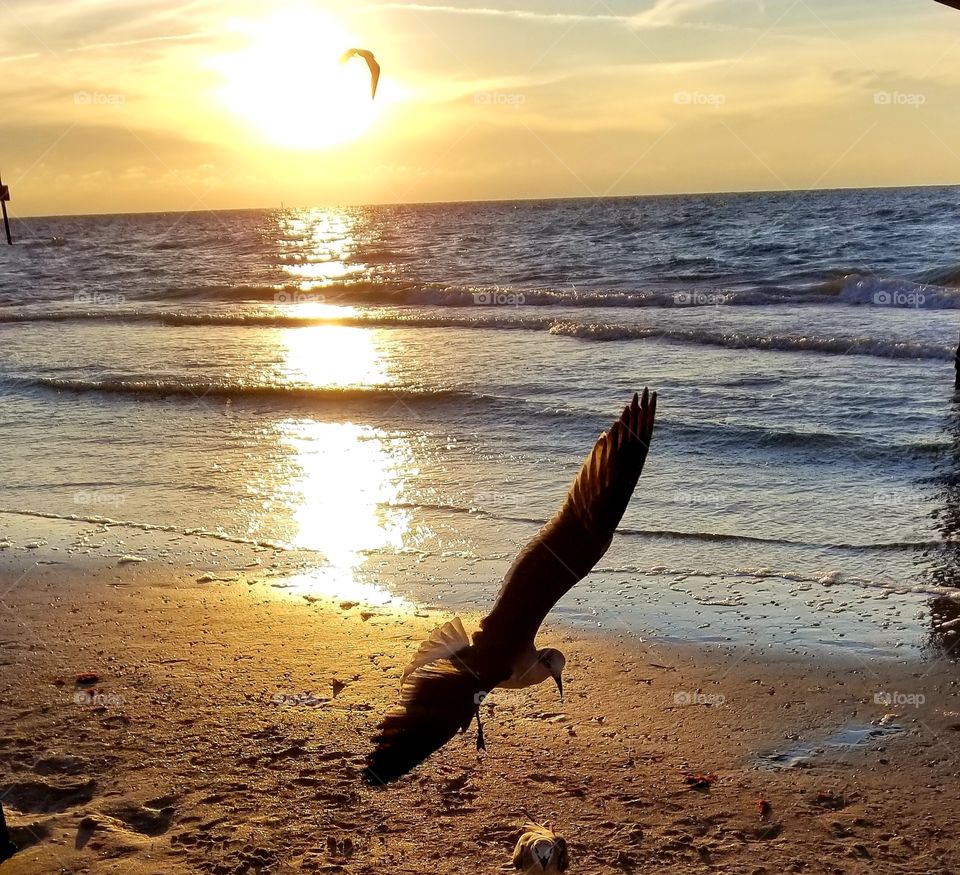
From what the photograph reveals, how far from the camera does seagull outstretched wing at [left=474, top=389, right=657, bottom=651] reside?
3496 mm

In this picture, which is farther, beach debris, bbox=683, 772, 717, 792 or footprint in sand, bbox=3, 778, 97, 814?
beach debris, bbox=683, 772, 717, 792

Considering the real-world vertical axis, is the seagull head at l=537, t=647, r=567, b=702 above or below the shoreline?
below

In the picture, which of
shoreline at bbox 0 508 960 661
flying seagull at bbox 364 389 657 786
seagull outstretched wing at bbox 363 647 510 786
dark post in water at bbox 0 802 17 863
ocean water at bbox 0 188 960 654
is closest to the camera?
seagull outstretched wing at bbox 363 647 510 786

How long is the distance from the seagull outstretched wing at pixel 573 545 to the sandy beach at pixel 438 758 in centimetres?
85

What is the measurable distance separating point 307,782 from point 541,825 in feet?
3.15

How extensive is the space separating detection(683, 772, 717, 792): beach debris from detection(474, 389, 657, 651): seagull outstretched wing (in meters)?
1.05

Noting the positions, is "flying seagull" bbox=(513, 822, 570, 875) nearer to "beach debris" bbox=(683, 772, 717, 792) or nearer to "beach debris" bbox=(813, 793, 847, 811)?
"beach debris" bbox=(683, 772, 717, 792)

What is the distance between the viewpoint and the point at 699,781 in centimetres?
408

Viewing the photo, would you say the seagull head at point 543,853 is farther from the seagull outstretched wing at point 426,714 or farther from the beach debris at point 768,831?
the beach debris at point 768,831

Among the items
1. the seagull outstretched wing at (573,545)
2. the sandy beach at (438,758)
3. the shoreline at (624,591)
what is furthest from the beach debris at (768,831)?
the shoreline at (624,591)

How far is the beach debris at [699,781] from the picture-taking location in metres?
4.04

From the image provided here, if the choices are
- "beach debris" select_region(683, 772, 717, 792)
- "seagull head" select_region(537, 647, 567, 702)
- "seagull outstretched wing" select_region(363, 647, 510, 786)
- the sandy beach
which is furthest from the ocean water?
"seagull outstretched wing" select_region(363, 647, 510, 786)

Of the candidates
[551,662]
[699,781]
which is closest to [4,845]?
[551,662]

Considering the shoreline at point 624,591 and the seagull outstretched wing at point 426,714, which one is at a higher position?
the shoreline at point 624,591
